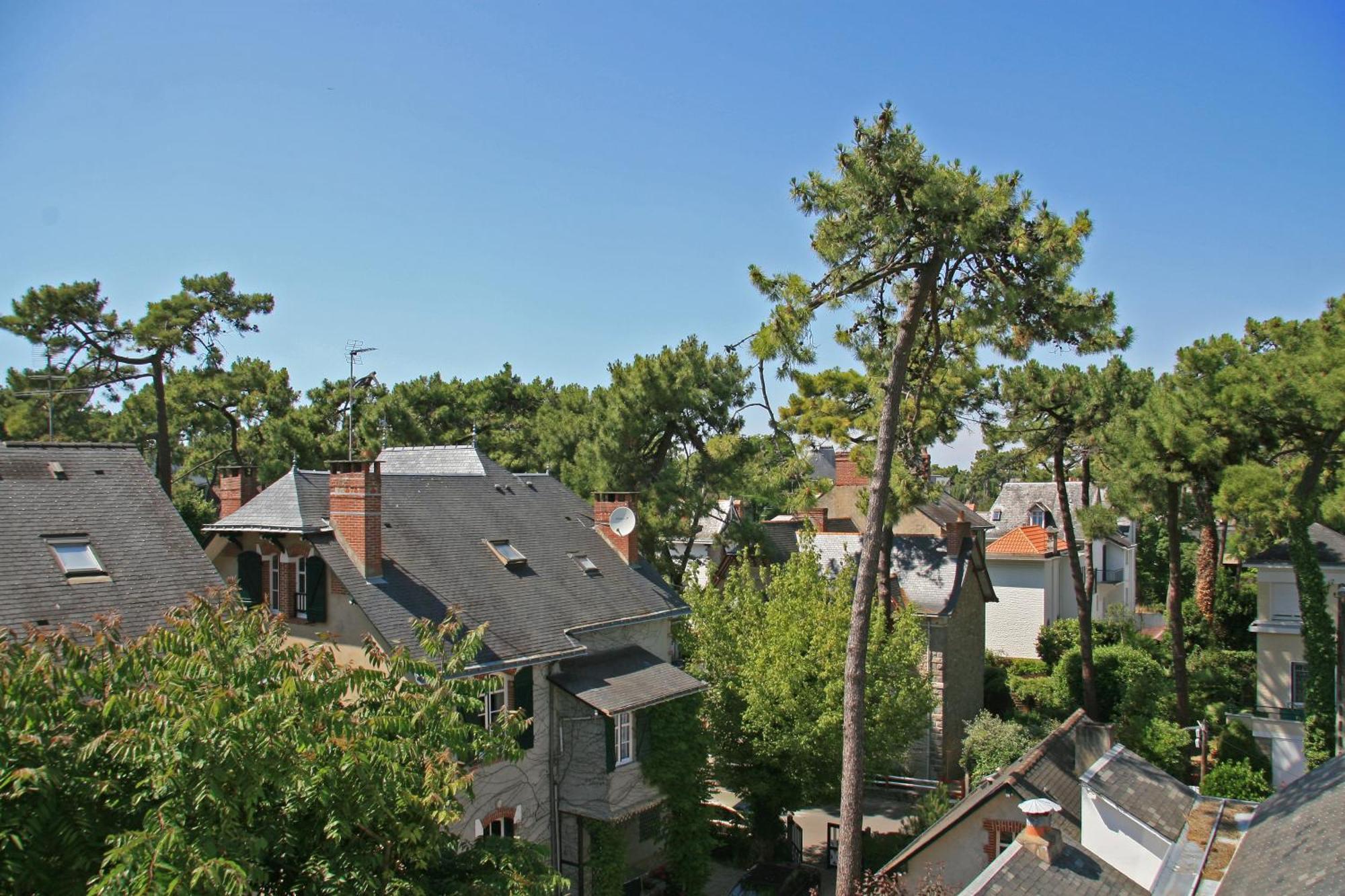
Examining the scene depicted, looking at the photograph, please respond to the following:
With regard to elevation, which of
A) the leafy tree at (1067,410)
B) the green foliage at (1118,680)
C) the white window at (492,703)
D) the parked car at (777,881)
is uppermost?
the leafy tree at (1067,410)

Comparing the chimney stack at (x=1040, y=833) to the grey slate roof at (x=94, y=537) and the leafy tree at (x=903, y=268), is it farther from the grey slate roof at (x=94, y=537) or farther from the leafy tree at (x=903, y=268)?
the grey slate roof at (x=94, y=537)

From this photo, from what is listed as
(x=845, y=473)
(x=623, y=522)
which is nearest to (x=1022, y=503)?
(x=845, y=473)

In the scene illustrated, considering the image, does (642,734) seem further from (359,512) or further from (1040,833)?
(1040,833)

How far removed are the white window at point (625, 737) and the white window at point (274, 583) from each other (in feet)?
23.7

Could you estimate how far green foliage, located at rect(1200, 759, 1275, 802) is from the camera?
874 inches

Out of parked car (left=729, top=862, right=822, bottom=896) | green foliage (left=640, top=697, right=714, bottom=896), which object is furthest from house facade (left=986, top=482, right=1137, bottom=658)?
green foliage (left=640, top=697, right=714, bottom=896)

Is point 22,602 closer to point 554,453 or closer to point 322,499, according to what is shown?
point 322,499

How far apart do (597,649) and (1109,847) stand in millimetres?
10780

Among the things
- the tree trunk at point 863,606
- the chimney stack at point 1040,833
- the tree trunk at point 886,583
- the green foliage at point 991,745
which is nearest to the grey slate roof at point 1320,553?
the green foliage at point 991,745

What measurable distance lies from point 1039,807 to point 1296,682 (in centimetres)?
1912

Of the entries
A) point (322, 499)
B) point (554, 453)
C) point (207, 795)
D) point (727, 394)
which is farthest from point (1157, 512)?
point (207, 795)

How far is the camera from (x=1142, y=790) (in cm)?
1612

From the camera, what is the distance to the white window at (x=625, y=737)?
63.1 feet

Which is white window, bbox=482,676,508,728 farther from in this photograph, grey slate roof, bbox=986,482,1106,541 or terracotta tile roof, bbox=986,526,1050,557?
grey slate roof, bbox=986,482,1106,541
